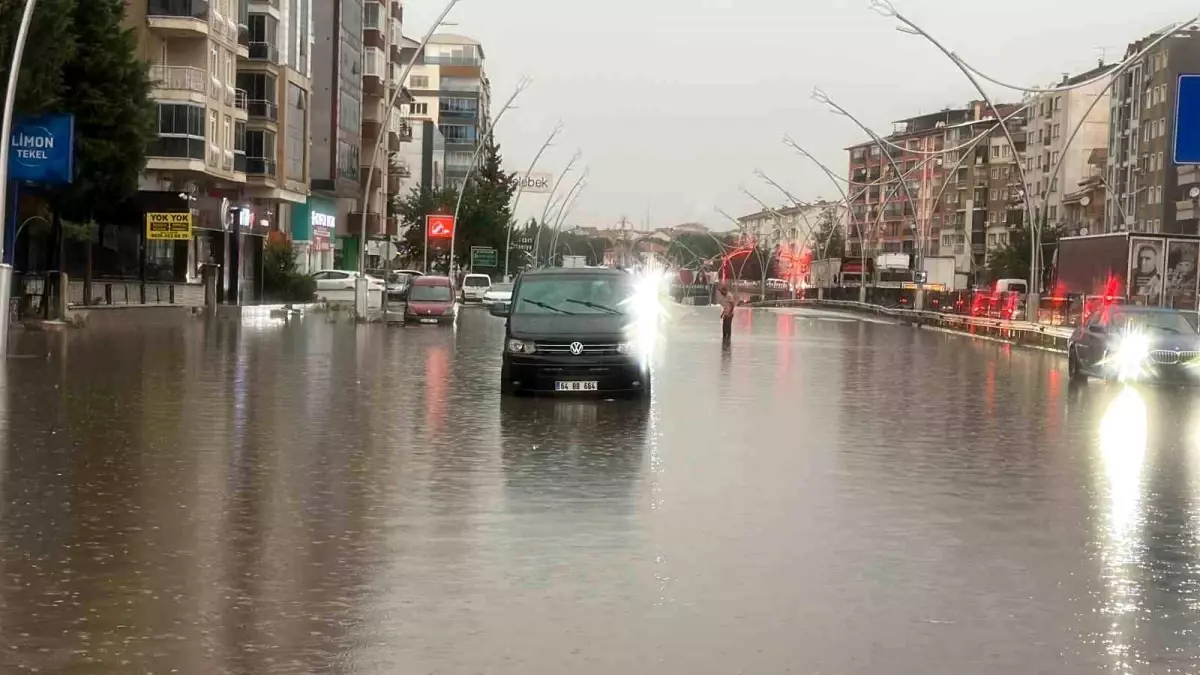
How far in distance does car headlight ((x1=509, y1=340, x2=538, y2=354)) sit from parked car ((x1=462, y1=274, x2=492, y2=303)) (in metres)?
69.4

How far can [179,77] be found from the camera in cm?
6178

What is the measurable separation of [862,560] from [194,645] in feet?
13.3

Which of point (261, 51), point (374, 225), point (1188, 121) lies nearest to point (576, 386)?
point (1188, 121)

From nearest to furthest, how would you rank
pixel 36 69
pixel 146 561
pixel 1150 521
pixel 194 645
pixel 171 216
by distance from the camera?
pixel 194 645
pixel 146 561
pixel 1150 521
pixel 36 69
pixel 171 216

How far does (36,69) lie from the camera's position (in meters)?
34.6

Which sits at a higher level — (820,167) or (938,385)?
(820,167)

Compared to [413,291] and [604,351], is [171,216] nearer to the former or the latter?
[413,291]

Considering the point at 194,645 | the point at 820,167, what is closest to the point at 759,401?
the point at 194,645

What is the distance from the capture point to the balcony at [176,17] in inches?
2399

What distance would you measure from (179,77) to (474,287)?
106 feet

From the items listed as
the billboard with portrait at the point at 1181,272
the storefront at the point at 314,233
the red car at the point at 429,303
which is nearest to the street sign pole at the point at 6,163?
the red car at the point at 429,303

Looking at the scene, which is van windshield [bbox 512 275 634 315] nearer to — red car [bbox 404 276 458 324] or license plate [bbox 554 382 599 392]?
license plate [bbox 554 382 599 392]

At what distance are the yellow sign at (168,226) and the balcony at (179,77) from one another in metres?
12.4

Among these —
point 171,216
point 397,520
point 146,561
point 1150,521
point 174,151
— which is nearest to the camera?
point 146,561
